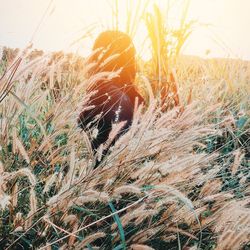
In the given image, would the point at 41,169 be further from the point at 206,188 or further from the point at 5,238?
the point at 206,188

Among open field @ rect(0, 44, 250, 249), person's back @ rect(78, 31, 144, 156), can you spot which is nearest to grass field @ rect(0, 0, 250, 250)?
open field @ rect(0, 44, 250, 249)

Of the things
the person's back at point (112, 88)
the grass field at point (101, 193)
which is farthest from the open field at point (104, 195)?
the person's back at point (112, 88)

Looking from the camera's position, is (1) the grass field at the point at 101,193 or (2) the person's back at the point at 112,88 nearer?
(1) the grass field at the point at 101,193

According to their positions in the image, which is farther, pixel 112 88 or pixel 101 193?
pixel 112 88

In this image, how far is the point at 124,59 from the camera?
6.71ft

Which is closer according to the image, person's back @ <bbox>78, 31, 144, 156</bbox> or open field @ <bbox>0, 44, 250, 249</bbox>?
open field @ <bbox>0, 44, 250, 249</bbox>

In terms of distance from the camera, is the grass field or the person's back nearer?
the grass field

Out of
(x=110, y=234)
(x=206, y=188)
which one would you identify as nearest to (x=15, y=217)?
(x=110, y=234)

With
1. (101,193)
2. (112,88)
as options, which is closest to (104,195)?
(101,193)

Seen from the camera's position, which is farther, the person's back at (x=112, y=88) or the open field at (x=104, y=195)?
the person's back at (x=112, y=88)

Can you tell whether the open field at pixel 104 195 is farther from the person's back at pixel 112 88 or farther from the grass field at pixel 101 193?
the person's back at pixel 112 88

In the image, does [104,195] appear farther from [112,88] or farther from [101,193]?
[112,88]

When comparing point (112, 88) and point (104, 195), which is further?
point (112, 88)

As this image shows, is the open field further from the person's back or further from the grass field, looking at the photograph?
the person's back
